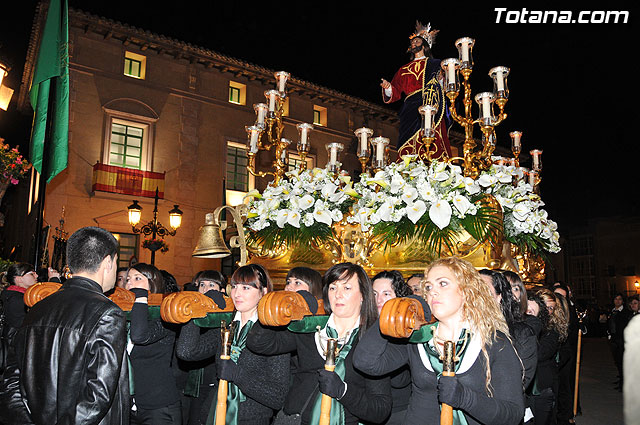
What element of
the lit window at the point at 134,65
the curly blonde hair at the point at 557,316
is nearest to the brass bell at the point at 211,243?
the curly blonde hair at the point at 557,316

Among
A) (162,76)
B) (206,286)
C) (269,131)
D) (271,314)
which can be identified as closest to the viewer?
(271,314)

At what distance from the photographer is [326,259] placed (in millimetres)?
4418

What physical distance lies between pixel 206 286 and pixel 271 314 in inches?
119

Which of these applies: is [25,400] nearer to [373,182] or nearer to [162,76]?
[373,182]

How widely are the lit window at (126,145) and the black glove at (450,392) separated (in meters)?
17.9

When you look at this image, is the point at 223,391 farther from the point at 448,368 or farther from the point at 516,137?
the point at 516,137

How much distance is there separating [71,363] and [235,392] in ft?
3.58

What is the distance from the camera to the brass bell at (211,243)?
423 cm

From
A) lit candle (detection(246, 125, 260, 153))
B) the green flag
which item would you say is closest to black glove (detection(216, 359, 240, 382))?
lit candle (detection(246, 125, 260, 153))

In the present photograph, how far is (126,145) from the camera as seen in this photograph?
18.3 metres

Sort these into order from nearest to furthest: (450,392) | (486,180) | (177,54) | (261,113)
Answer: (450,392)
(486,180)
(261,113)
(177,54)

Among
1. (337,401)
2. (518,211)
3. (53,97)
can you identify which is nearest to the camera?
(337,401)

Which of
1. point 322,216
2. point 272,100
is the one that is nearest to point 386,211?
point 322,216

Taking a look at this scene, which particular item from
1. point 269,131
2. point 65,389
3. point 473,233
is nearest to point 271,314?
point 65,389
